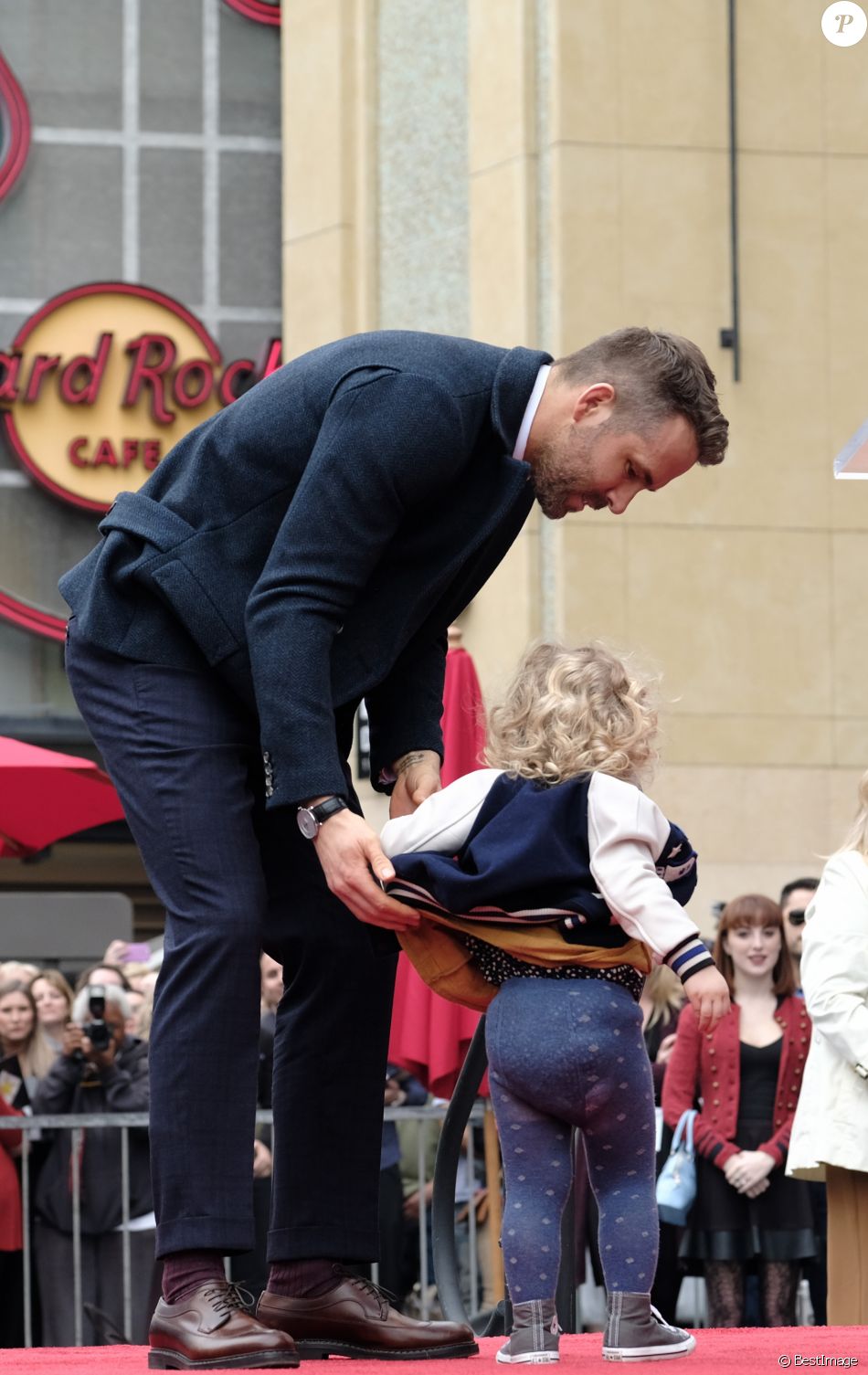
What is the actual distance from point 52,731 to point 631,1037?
12.6 metres

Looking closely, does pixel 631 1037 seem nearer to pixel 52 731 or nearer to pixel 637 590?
pixel 637 590

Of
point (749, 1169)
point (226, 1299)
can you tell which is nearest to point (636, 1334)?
point (226, 1299)

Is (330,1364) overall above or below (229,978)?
below

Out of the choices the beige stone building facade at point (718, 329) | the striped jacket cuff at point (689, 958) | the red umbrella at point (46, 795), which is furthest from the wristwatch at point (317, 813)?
the beige stone building facade at point (718, 329)

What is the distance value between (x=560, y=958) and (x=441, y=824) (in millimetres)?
299

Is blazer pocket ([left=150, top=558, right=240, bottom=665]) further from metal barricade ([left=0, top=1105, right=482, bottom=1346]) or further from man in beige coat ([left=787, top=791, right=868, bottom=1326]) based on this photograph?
metal barricade ([left=0, top=1105, right=482, bottom=1346])

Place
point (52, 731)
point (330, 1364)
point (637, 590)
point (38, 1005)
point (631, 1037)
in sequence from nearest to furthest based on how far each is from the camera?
point (330, 1364) → point (631, 1037) → point (38, 1005) → point (637, 590) → point (52, 731)

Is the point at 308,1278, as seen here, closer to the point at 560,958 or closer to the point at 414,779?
the point at 560,958

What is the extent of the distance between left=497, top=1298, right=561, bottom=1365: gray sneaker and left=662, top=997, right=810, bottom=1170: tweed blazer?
4110 mm

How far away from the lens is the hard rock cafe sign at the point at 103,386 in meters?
15.9

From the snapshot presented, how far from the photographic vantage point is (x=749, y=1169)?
744 centimetres

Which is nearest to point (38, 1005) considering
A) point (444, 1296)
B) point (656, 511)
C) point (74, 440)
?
point (444, 1296)

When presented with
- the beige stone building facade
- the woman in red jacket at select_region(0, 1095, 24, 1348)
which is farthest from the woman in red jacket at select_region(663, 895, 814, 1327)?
the beige stone building facade

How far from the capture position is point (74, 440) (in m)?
15.9
